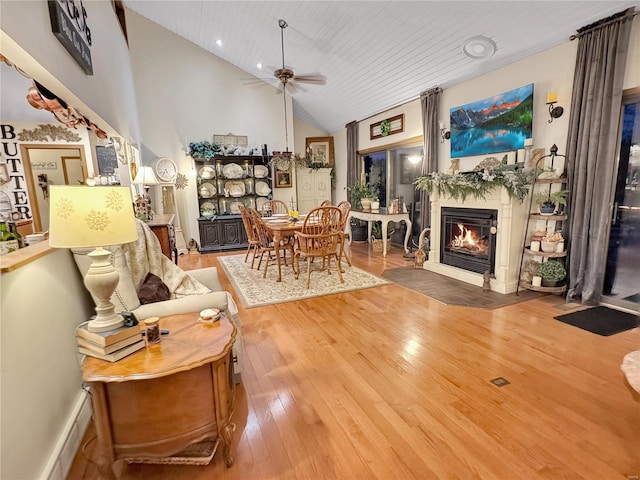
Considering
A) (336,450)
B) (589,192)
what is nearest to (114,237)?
(336,450)

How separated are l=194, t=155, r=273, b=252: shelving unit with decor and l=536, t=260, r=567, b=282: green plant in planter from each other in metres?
5.07

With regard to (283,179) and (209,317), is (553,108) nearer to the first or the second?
(209,317)

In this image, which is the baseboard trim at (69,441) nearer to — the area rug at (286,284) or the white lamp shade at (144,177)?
the area rug at (286,284)

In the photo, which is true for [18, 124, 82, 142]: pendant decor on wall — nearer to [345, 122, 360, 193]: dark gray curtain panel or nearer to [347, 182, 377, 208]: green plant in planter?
[347, 182, 377, 208]: green plant in planter

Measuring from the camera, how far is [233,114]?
6.73m

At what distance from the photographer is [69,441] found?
1.54 m

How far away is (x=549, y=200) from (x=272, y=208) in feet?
14.8

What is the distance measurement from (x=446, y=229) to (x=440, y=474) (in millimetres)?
3498

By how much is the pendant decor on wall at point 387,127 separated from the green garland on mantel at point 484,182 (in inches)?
68.8

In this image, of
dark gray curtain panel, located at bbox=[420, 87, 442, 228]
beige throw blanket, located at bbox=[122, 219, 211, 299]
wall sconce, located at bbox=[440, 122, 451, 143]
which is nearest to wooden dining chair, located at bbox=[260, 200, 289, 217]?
dark gray curtain panel, located at bbox=[420, 87, 442, 228]

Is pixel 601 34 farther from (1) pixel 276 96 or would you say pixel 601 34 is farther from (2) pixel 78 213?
(1) pixel 276 96

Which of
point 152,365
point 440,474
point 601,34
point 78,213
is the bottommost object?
point 440,474

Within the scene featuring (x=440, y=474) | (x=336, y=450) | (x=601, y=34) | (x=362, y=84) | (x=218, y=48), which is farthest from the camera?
(x=218, y=48)

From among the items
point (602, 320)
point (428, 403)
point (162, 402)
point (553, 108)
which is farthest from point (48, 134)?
point (602, 320)
